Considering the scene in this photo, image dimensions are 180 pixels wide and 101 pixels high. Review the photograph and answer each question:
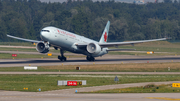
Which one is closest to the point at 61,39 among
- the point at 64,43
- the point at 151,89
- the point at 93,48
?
the point at 64,43

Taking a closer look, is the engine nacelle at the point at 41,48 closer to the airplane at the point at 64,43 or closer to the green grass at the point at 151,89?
the airplane at the point at 64,43

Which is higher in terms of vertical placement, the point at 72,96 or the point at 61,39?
the point at 61,39

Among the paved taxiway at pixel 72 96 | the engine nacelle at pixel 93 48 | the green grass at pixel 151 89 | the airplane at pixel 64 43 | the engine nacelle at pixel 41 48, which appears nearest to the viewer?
the paved taxiway at pixel 72 96

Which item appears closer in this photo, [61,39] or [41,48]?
[61,39]

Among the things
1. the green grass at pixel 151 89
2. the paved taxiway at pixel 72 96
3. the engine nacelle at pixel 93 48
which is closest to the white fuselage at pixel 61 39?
the engine nacelle at pixel 93 48

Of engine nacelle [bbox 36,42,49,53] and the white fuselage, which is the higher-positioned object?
the white fuselage

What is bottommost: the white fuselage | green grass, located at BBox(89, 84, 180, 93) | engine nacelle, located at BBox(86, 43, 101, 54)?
green grass, located at BBox(89, 84, 180, 93)

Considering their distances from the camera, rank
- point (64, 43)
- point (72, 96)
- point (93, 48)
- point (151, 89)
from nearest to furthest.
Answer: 1. point (72, 96)
2. point (151, 89)
3. point (64, 43)
4. point (93, 48)

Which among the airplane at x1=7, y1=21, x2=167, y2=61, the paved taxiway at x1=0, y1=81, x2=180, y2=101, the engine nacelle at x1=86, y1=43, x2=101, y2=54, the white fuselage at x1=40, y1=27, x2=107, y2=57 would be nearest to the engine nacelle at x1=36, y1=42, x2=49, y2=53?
the airplane at x1=7, y1=21, x2=167, y2=61

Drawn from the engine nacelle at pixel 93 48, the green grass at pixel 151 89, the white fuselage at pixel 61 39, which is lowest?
the green grass at pixel 151 89

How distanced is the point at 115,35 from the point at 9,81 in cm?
15599

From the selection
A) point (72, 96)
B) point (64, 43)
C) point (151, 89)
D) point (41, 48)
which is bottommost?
point (151, 89)

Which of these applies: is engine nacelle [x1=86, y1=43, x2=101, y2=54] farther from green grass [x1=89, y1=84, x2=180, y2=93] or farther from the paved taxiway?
the paved taxiway

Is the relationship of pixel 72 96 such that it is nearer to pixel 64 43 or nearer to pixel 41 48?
pixel 64 43
